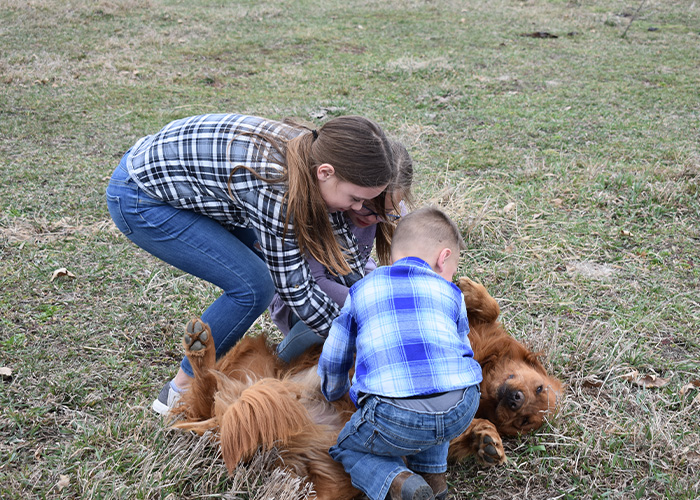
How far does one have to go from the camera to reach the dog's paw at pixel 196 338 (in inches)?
93.0

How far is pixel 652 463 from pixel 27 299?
3.43m

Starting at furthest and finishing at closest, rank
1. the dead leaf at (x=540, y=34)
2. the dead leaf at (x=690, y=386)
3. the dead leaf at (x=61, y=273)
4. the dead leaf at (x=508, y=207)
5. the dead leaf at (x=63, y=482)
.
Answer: the dead leaf at (x=540, y=34), the dead leaf at (x=508, y=207), the dead leaf at (x=61, y=273), the dead leaf at (x=690, y=386), the dead leaf at (x=63, y=482)

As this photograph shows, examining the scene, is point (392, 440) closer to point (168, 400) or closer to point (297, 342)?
point (297, 342)

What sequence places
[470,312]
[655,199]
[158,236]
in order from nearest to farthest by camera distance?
[158,236], [470,312], [655,199]

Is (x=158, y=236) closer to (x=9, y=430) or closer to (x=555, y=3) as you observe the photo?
(x=9, y=430)

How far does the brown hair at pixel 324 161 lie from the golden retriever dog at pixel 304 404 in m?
0.66

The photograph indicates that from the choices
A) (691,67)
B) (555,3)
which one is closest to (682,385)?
(691,67)

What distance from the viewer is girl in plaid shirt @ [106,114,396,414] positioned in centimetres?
227

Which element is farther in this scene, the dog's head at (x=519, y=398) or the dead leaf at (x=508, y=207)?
the dead leaf at (x=508, y=207)

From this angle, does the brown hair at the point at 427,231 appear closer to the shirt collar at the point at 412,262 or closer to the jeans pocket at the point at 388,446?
the shirt collar at the point at 412,262

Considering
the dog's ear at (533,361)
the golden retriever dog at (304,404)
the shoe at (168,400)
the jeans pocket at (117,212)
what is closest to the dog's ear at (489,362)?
the golden retriever dog at (304,404)

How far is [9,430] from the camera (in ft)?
7.88

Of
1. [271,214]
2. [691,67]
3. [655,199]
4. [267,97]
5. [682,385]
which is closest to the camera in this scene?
[271,214]

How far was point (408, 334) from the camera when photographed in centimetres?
195
